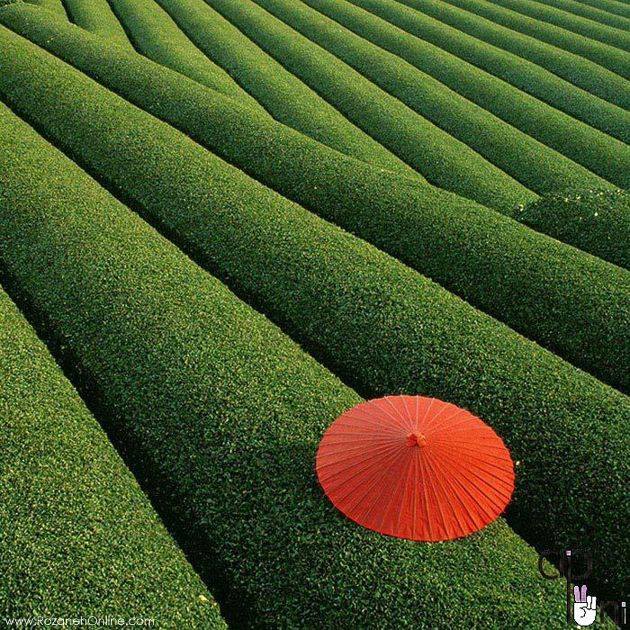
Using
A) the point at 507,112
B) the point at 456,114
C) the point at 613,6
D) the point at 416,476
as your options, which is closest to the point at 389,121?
the point at 456,114

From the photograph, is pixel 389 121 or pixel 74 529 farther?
pixel 389 121

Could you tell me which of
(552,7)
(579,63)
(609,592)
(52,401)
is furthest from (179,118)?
(552,7)

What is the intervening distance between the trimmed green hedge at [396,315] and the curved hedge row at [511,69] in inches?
638

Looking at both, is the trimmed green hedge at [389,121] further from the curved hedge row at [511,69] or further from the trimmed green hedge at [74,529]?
the trimmed green hedge at [74,529]

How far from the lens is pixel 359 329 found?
44.7ft

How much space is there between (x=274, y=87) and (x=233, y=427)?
2279 cm

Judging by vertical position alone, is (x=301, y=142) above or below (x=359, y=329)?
above

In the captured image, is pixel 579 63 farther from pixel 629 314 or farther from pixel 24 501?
pixel 24 501

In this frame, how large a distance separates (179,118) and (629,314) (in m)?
16.7

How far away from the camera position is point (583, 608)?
884 centimetres

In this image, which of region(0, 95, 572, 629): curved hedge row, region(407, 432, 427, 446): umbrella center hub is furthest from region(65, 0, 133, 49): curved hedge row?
region(407, 432, 427, 446): umbrella center hub

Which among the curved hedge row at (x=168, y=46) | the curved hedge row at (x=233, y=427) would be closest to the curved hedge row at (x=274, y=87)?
the curved hedge row at (x=168, y=46)

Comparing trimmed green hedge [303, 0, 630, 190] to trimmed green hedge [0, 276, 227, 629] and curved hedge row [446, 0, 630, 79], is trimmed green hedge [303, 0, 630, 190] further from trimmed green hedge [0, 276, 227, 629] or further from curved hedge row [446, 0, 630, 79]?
trimmed green hedge [0, 276, 227, 629]

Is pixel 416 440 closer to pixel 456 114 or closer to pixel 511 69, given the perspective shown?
pixel 456 114
